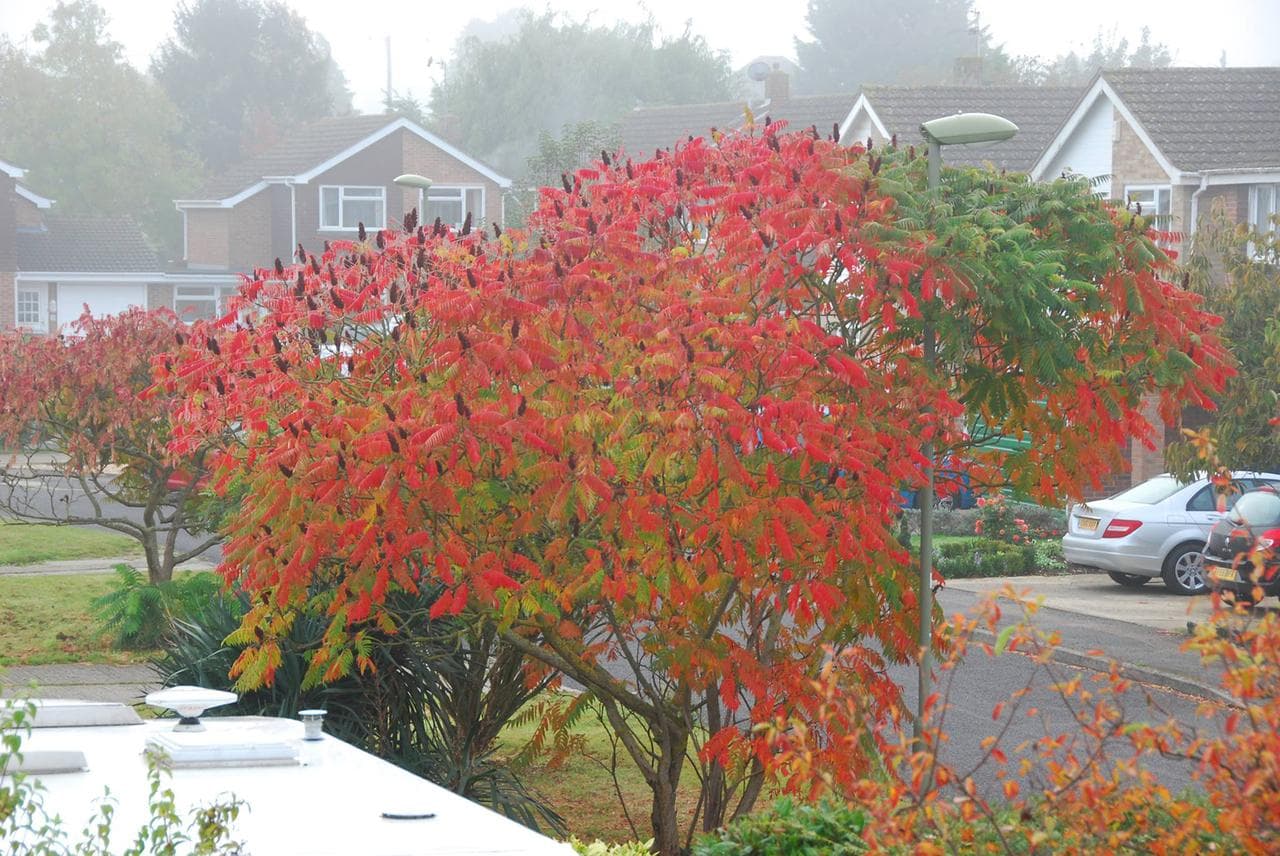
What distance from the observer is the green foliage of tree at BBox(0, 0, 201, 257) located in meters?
92.5

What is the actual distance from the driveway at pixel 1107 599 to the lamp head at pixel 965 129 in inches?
391

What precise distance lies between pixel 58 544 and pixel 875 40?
275 ft

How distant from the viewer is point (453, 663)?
32.9 ft

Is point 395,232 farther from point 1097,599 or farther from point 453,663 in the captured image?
point 1097,599

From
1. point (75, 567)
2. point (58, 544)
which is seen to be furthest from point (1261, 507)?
point (58, 544)

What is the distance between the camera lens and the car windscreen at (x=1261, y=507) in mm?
20125

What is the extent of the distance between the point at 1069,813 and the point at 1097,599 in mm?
18791

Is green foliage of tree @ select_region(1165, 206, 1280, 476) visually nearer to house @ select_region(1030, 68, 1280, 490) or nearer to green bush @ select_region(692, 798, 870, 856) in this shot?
house @ select_region(1030, 68, 1280, 490)

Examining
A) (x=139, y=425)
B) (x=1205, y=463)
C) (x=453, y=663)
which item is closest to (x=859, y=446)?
(x=453, y=663)

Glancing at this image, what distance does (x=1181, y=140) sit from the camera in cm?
3456

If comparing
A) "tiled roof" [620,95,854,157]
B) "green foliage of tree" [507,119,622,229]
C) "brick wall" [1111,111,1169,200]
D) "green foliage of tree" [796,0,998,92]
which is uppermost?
"green foliage of tree" [796,0,998,92]

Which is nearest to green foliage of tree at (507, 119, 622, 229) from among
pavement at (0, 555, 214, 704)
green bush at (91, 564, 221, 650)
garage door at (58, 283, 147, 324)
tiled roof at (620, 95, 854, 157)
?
tiled roof at (620, 95, 854, 157)

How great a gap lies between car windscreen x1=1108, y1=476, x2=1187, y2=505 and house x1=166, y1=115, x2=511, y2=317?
41102 millimetres

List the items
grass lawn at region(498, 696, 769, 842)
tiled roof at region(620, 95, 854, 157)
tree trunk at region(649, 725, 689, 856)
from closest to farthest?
tree trunk at region(649, 725, 689, 856), grass lawn at region(498, 696, 769, 842), tiled roof at region(620, 95, 854, 157)
